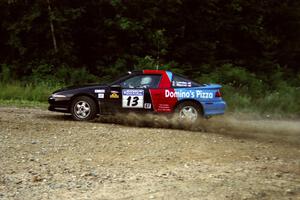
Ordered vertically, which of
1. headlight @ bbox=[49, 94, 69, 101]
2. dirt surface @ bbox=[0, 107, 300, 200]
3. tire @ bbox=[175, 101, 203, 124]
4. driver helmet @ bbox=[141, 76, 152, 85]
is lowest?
dirt surface @ bbox=[0, 107, 300, 200]

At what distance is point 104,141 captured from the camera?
10.4m

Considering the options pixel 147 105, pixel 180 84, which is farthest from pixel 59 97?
pixel 180 84

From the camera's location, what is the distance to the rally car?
42.1ft

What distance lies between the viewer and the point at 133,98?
12.8 meters

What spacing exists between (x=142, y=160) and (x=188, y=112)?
4.35m

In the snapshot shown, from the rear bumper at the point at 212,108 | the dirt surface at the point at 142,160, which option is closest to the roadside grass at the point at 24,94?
the dirt surface at the point at 142,160

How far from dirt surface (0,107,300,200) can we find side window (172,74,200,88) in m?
1.10

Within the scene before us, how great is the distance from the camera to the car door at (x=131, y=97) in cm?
1283

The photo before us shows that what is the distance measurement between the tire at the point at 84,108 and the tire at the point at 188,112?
222cm

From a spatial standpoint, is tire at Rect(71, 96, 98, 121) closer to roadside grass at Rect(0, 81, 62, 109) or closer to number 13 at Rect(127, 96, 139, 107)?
number 13 at Rect(127, 96, 139, 107)

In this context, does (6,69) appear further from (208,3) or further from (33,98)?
(208,3)

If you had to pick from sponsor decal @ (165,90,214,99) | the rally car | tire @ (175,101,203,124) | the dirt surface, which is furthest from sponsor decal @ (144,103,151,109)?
tire @ (175,101,203,124)

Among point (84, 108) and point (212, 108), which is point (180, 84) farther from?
point (84, 108)

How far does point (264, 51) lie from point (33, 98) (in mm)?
16122
